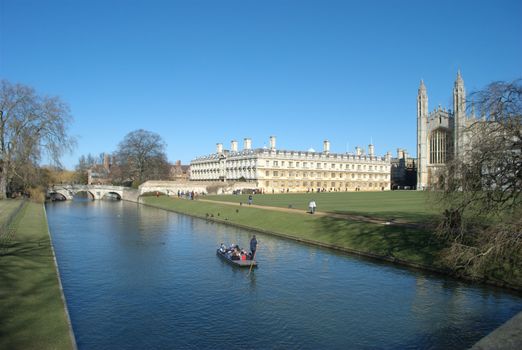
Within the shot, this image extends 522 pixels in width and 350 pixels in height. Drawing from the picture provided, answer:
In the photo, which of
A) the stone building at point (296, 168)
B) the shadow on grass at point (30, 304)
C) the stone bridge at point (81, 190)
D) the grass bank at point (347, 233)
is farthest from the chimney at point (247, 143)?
the shadow on grass at point (30, 304)

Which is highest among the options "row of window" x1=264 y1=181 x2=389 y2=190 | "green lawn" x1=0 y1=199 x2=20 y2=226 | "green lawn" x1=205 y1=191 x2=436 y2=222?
"row of window" x1=264 y1=181 x2=389 y2=190

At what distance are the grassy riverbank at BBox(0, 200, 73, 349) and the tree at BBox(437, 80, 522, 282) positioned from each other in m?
12.2

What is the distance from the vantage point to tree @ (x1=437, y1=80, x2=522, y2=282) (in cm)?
1364

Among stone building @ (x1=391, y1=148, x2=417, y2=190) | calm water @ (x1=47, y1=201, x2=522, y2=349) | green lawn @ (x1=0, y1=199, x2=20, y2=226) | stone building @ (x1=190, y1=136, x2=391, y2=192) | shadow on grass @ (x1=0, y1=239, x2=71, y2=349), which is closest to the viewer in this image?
shadow on grass @ (x1=0, y1=239, x2=71, y2=349)

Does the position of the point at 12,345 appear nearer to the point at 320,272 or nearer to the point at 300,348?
the point at 300,348

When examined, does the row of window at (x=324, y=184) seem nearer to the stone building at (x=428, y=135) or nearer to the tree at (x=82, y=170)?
the stone building at (x=428, y=135)

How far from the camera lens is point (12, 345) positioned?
341 inches

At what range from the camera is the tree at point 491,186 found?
44.8 feet

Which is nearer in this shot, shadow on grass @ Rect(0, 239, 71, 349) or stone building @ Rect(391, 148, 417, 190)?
shadow on grass @ Rect(0, 239, 71, 349)

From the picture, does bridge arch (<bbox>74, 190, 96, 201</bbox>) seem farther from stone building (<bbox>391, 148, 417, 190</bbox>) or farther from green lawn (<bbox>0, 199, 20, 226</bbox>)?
stone building (<bbox>391, 148, 417, 190</bbox>)

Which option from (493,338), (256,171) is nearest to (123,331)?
(493,338)

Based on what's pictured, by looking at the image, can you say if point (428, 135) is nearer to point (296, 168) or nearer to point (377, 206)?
point (296, 168)

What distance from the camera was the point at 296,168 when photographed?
3501 inches

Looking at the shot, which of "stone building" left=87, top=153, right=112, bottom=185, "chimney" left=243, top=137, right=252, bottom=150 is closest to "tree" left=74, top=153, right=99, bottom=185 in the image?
"stone building" left=87, top=153, right=112, bottom=185
